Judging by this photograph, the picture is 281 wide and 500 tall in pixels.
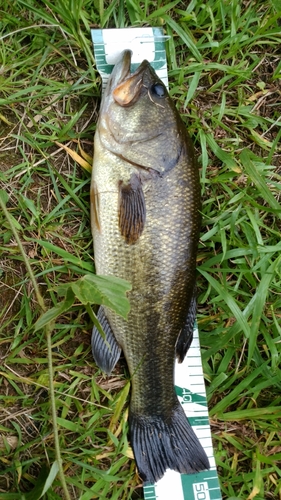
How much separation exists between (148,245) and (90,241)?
0.44m

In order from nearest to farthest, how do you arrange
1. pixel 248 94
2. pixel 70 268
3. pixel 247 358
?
pixel 70 268, pixel 247 358, pixel 248 94

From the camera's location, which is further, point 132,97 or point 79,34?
point 79,34

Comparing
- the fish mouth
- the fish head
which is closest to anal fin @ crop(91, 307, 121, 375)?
the fish head

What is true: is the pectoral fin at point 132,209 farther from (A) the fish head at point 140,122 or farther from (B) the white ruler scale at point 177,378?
(B) the white ruler scale at point 177,378

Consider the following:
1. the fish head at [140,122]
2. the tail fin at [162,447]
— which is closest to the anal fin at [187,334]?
the tail fin at [162,447]

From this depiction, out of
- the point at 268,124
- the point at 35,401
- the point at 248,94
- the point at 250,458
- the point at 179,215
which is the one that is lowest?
the point at 250,458

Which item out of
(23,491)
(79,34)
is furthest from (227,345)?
(79,34)

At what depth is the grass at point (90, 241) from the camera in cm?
276

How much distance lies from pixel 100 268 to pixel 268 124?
1482mm

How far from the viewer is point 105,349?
9.13ft

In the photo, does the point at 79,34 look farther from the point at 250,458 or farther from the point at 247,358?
the point at 250,458

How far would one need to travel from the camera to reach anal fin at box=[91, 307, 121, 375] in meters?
2.78

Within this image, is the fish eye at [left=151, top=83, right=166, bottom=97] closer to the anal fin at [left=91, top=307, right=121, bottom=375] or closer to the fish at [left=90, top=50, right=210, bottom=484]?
the fish at [left=90, top=50, right=210, bottom=484]

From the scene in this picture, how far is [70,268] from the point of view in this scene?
282 centimetres
